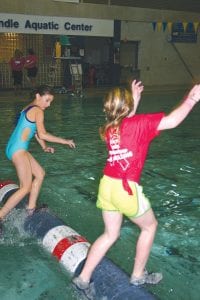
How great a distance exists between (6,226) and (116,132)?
7.55 feet

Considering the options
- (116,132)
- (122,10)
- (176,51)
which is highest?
(122,10)

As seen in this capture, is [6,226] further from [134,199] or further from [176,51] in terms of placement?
[176,51]

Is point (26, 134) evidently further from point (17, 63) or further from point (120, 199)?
point (17, 63)

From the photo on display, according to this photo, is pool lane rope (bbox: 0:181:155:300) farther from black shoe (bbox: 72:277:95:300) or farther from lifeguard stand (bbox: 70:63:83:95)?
lifeguard stand (bbox: 70:63:83:95)

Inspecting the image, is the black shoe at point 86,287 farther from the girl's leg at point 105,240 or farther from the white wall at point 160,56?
the white wall at point 160,56

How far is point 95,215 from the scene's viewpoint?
5348 millimetres

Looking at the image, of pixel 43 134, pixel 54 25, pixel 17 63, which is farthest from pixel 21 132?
pixel 54 25

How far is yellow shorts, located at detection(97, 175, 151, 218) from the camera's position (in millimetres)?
3172

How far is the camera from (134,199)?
319 cm

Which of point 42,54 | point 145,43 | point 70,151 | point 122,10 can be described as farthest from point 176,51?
point 70,151

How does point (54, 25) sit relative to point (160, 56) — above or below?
above

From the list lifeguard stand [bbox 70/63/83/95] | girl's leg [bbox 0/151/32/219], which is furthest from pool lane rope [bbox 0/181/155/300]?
lifeguard stand [bbox 70/63/83/95]

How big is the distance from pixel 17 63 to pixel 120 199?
16388 millimetres

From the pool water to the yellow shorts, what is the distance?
843 mm
